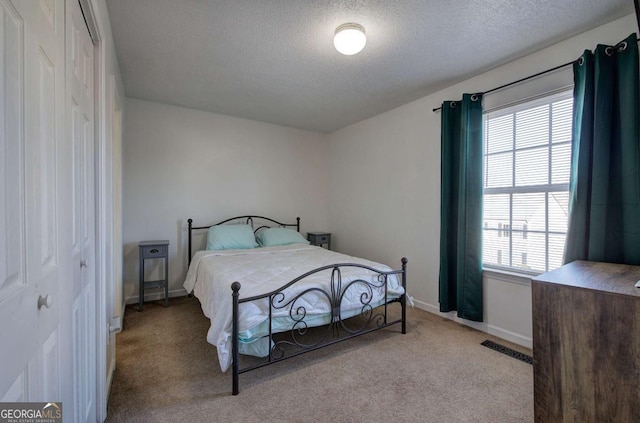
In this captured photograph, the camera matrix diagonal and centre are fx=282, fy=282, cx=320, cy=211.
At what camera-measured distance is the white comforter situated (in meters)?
1.91

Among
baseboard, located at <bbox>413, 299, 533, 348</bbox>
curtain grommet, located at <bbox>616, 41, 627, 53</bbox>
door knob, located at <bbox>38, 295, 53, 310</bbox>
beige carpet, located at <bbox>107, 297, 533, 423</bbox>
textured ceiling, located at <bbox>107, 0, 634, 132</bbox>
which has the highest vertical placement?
textured ceiling, located at <bbox>107, 0, 634, 132</bbox>

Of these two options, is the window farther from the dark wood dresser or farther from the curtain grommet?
the dark wood dresser

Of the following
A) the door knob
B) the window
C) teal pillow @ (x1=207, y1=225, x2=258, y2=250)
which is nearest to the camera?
the door knob

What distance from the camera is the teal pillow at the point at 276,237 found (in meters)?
3.94

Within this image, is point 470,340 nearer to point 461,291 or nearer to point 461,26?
point 461,291

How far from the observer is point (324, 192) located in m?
5.02

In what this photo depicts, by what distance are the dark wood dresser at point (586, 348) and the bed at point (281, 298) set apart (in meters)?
1.26

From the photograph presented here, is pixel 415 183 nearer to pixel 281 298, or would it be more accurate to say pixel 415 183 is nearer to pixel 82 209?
pixel 281 298

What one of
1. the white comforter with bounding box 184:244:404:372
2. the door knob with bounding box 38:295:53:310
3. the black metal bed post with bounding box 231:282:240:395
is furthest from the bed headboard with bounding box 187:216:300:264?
the door knob with bounding box 38:295:53:310

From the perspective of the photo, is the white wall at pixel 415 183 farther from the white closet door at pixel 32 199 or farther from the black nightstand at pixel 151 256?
the white closet door at pixel 32 199

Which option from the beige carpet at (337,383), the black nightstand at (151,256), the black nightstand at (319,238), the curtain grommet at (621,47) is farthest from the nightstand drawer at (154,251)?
the curtain grommet at (621,47)

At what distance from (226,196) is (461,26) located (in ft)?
10.9

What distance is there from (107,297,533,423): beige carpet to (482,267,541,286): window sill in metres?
0.55

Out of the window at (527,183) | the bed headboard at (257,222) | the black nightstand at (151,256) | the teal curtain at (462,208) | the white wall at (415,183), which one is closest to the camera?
the window at (527,183)
